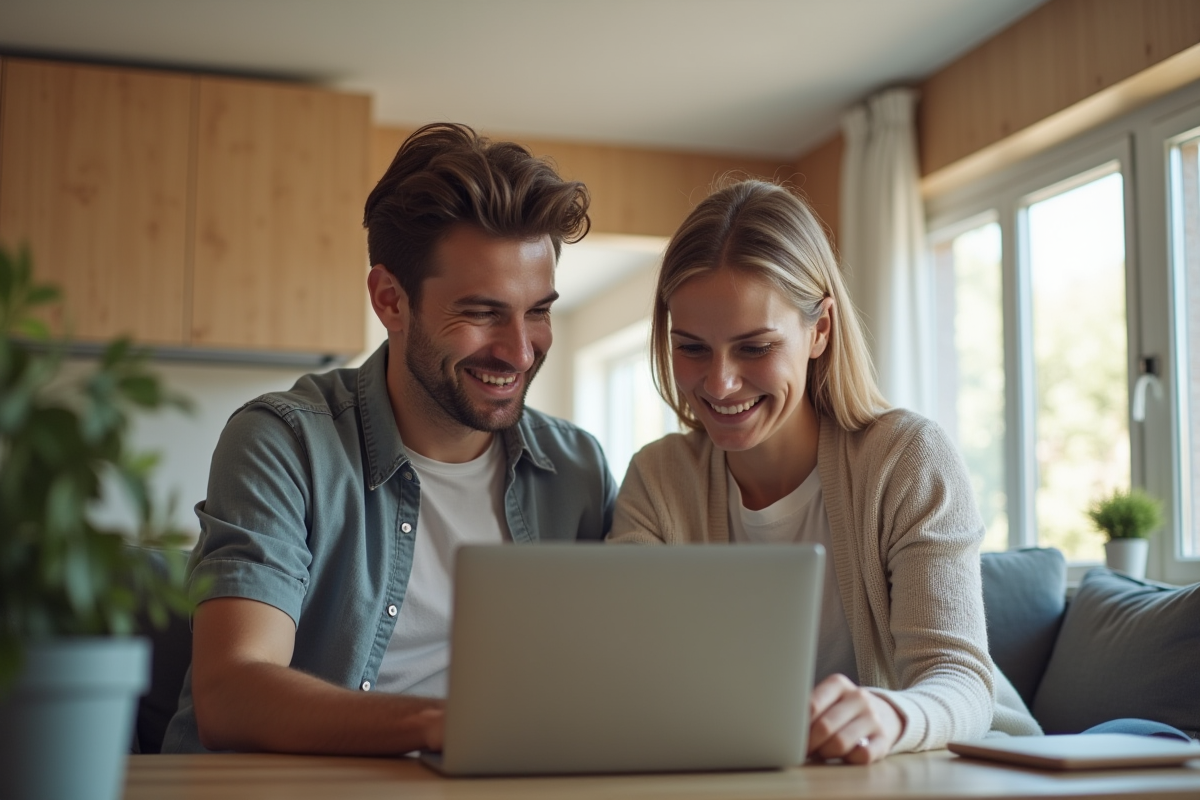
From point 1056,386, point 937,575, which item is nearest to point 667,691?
point 937,575

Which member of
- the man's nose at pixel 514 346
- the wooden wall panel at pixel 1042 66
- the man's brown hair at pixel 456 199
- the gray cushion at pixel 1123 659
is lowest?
the gray cushion at pixel 1123 659

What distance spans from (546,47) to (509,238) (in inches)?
93.5

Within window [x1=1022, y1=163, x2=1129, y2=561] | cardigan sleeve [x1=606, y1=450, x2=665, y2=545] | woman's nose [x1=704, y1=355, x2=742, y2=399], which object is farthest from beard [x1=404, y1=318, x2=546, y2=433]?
window [x1=1022, y1=163, x2=1129, y2=561]

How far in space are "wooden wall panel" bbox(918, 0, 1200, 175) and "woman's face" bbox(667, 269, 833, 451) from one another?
199 centimetres

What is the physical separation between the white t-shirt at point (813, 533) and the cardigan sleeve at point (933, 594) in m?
0.10

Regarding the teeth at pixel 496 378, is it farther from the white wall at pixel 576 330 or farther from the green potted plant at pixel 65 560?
the white wall at pixel 576 330

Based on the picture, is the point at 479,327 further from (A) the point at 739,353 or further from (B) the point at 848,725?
(B) the point at 848,725

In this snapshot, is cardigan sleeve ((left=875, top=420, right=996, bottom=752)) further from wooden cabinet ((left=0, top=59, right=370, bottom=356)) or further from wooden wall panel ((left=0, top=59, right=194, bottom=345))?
wooden wall panel ((left=0, top=59, right=194, bottom=345))

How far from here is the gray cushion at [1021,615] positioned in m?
2.61

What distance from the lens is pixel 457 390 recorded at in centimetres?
185

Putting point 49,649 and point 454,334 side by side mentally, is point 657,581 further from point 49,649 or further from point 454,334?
point 454,334

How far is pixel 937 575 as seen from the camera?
61.0 inches

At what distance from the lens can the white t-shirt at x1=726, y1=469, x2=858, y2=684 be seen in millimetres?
1732

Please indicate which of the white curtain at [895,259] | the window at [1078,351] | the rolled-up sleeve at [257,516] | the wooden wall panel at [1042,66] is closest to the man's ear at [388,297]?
the rolled-up sleeve at [257,516]
